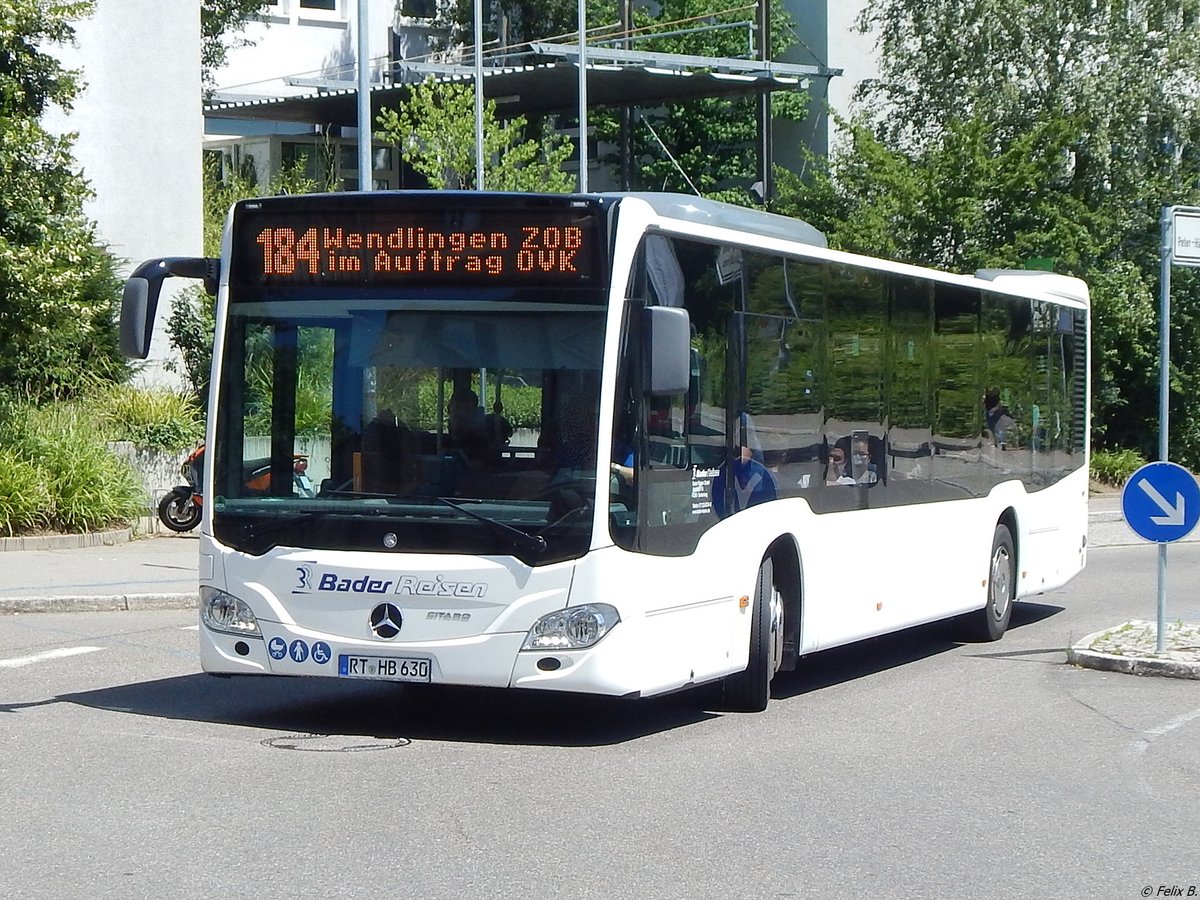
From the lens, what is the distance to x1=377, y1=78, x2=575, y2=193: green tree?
41.7 metres

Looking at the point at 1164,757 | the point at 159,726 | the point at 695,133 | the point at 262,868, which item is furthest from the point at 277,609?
the point at 695,133

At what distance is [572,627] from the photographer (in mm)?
8859

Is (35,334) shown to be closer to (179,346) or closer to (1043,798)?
(179,346)

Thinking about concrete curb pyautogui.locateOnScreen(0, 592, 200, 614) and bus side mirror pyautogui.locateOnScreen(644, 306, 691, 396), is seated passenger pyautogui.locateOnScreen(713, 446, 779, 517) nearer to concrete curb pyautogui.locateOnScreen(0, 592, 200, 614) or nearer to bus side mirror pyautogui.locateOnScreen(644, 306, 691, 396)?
bus side mirror pyautogui.locateOnScreen(644, 306, 691, 396)

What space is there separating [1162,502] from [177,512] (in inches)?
505

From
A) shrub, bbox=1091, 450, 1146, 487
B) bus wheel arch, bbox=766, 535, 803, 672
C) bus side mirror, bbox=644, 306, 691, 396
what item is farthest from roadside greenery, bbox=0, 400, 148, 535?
shrub, bbox=1091, 450, 1146, 487

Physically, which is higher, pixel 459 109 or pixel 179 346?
pixel 459 109

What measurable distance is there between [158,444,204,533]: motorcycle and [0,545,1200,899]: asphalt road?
8.68 m

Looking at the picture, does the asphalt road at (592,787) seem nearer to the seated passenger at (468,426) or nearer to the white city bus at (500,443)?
the white city bus at (500,443)

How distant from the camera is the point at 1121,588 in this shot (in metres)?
18.8

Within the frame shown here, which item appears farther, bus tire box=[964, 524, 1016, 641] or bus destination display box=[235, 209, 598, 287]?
bus tire box=[964, 524, 1016, 641]

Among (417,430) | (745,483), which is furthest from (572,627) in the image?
(745,483)

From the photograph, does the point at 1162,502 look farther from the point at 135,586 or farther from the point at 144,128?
the point at 144,128

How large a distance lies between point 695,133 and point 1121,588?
37.0 m
